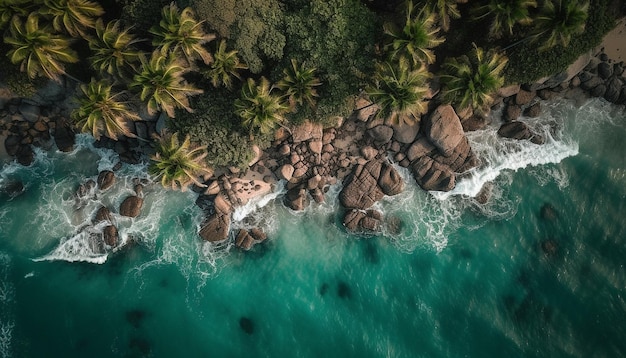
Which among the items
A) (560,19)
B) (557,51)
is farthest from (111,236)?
(557,51)

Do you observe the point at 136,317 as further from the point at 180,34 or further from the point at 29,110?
the point at 180,34

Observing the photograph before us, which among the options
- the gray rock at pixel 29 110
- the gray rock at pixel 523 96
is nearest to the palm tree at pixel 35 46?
the gray rock at pixel 29 110

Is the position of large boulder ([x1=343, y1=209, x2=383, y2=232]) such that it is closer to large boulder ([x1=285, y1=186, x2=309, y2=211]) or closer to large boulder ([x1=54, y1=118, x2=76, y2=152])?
large boulder ([x1=285, y1=186, x2=309, y2=211])

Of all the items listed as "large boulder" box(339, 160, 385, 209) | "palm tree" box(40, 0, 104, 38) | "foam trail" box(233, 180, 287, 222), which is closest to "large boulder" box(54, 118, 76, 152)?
"palm tree" box(40, 0, 104, 38)

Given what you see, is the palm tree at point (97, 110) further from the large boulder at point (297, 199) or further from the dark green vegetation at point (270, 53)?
the large boulder at point (297, 199)

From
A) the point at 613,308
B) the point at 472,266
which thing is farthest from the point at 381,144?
the point at 613,308

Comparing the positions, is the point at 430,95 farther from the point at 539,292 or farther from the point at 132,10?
the point at 132,10
